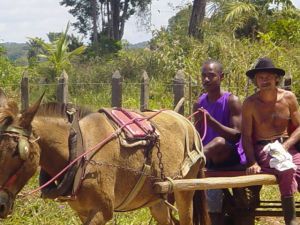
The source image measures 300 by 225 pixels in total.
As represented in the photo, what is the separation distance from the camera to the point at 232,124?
5.84 metres

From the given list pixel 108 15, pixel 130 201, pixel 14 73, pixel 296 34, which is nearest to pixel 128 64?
pixel 14 73

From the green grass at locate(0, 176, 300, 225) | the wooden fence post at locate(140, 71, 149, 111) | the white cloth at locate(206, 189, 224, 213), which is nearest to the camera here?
the white cloth at locate(206, 189, 224, 213)

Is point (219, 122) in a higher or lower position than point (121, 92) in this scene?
lower

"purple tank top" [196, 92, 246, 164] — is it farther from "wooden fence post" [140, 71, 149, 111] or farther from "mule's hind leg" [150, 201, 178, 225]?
"wooden fence post" [140, 71, 149, 111]

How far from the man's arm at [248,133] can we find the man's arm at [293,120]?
30 centimetres

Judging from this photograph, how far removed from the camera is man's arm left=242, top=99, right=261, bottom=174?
211 inches

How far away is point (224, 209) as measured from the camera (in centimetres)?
600

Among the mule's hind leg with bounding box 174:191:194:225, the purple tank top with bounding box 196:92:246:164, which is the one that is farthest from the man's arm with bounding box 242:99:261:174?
the mule's hind leg with bounding box 174:191:194:225

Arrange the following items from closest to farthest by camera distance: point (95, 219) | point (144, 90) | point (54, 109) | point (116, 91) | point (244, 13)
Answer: point (95, 219), point (54, 109), point (116, 91), point (144, 90), point (244, 13)

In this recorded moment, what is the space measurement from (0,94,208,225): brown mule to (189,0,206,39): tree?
995cm

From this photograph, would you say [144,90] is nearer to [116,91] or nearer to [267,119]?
[116,91]

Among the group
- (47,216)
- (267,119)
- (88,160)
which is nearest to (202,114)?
(267,119)

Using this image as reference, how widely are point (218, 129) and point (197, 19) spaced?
9.87 meters

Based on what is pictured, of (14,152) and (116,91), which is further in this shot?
(116,91)
